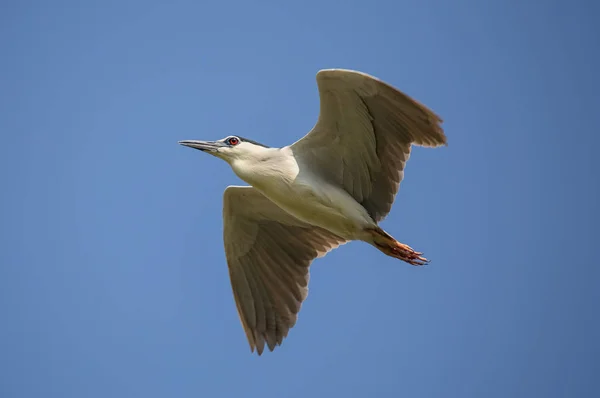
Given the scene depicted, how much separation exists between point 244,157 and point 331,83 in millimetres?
1412

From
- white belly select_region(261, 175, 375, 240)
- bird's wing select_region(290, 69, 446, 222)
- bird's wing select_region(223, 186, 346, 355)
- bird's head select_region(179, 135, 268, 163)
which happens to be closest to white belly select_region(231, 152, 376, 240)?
white belly select_region(261, 175, 375, 240)

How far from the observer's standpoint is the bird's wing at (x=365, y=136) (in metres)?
9.55

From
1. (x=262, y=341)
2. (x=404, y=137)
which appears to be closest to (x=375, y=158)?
(x=404, y=137)

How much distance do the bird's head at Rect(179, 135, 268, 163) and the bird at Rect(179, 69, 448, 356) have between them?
0.01 meters

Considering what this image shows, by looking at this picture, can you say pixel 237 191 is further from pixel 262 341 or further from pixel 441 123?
pixel 441 123

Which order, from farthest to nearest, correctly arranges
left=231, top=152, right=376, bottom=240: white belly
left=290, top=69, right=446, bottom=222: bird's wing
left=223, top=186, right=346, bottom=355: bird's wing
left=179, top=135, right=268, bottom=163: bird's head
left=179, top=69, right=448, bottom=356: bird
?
left=223, top=186, right=346, bottom=355: bird's wing < left=179, top=135, right=268, bottom=163: bird's head < left=231, top=152, right=376, bottom=240: white belly < left=179, top=69, right=448, bottom=356: bird < left=290, top=69, right=446, bottom=222: bird's wing

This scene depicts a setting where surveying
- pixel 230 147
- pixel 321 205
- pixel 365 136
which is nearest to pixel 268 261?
pixel 321 205

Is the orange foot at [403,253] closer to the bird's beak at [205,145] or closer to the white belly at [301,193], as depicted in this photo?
the white belly at [301,193]

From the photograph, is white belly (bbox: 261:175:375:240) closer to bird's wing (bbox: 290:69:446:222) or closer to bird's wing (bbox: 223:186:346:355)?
bird's wing (bbox: 290:69:446:222)

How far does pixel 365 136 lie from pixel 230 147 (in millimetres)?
1540

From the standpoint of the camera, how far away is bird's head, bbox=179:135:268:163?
33.5 ft

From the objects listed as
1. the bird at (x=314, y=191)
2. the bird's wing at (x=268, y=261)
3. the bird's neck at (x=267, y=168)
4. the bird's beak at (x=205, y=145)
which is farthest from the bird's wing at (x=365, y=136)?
the bird's wing at (x=268, y=261)

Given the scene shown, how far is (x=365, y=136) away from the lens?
10047 millimetres

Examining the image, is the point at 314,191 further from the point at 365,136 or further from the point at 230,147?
the point at 230,147
